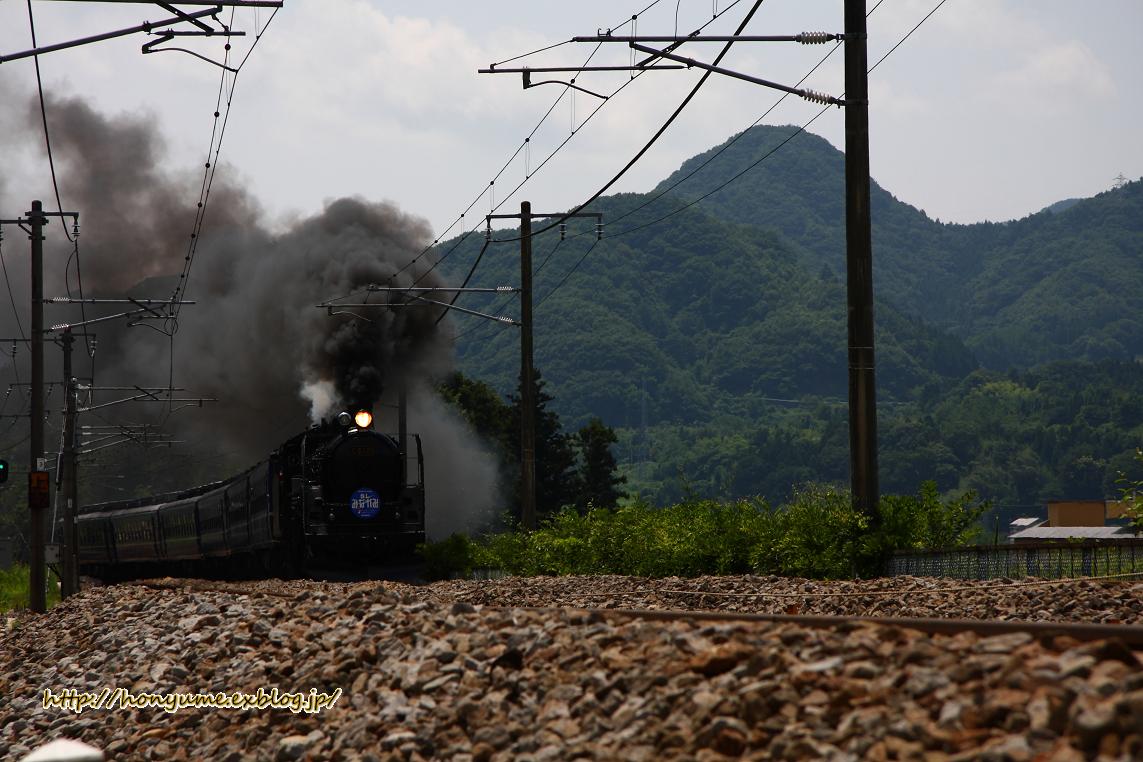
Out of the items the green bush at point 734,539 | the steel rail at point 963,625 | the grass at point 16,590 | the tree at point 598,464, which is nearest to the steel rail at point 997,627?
the steel rail at point 963,625

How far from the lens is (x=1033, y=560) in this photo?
14.2 m

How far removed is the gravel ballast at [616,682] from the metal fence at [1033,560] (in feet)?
2.38

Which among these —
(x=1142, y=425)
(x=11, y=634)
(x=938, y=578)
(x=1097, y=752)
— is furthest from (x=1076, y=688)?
(x=1142, y=425)

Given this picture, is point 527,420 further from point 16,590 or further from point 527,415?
point 16,590

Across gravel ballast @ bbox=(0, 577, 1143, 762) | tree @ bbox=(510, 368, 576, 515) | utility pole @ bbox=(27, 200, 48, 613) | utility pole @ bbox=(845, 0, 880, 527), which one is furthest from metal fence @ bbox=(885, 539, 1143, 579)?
tree @ bbox=(510, 368, 576, 515)

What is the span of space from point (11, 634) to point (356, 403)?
9251 mm

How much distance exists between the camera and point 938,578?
585 inches

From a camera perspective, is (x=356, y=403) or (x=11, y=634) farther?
(x=356, y=403)

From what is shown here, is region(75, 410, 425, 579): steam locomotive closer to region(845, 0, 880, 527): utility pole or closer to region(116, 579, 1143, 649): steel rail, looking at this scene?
region(845, 0, 880, 527): utility pole

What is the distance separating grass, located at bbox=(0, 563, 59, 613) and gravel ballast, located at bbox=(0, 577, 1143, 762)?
31.2 meters

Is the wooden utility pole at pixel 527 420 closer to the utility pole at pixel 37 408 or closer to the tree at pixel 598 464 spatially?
the utility pole at pixel 37 408

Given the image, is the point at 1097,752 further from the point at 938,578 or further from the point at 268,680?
the point at 938,578

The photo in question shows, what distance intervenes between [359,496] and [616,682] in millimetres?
17106

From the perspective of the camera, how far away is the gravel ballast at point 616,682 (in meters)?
5.65
